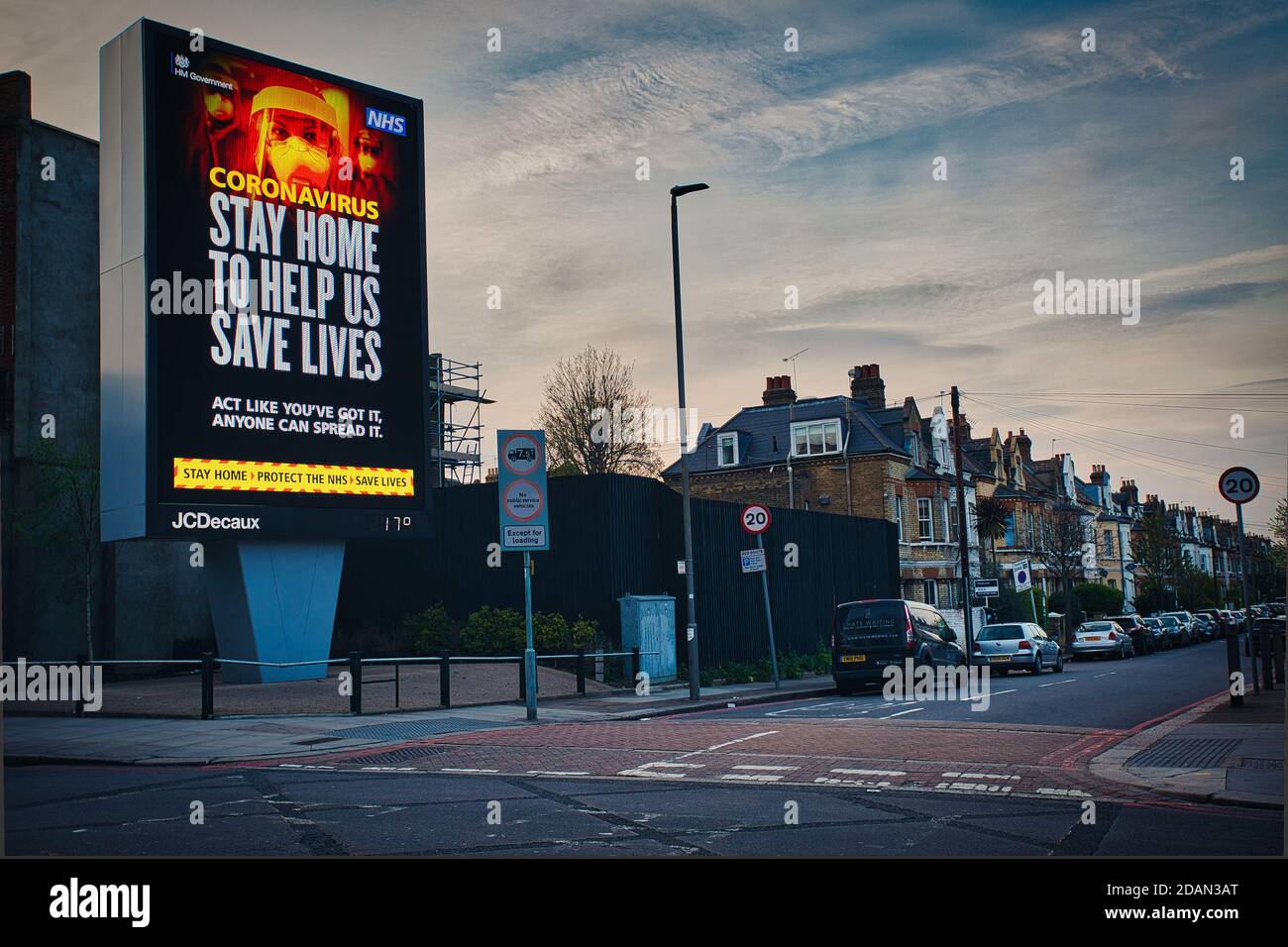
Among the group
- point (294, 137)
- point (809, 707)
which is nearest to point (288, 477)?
point (294, 137)

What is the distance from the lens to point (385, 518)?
2447 cm

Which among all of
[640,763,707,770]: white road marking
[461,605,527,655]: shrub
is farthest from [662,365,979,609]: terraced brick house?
[640,763,707,770]: white road marking

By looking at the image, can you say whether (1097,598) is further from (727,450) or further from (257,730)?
(257,730)

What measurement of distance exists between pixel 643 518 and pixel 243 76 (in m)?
13.9

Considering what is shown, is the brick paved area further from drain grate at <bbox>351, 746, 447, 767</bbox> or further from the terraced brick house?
the terraced brick house

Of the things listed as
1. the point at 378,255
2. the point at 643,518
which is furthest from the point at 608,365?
the point at 378,255

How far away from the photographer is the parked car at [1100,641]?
41.8 m

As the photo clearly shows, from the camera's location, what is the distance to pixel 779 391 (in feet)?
184

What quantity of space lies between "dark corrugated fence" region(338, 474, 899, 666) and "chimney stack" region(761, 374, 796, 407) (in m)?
20.4

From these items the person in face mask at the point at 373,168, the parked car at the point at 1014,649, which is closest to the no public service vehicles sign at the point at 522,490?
the person in face mask at the point at 373,168

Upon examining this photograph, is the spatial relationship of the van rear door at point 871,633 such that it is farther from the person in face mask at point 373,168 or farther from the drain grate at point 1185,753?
the person in face mask at point 373,168

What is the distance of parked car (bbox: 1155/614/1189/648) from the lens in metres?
51.9

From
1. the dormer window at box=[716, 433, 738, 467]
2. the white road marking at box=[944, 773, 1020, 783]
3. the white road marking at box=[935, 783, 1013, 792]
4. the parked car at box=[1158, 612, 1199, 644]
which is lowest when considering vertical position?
the parked car at box=[1158, 612, 1199, 644]
